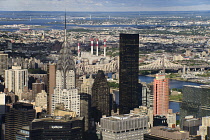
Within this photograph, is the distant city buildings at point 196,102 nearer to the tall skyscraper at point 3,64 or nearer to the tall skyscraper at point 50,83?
the tall skyscraper at point 50,83

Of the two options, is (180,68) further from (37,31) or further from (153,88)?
(37,31)

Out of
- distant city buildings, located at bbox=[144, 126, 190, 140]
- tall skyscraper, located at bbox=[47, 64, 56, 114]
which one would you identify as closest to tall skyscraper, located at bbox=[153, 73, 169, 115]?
tall skyscraper, located at bbox=[47, 64, 56, 114]

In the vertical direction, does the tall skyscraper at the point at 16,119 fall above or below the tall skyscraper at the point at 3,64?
below

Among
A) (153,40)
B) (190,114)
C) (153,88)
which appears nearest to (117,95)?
(153,88)

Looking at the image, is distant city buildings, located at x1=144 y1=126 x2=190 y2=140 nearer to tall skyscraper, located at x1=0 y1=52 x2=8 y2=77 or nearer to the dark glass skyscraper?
the dark glass skyscraper

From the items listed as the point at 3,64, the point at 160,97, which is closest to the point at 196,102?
the point at 160,97

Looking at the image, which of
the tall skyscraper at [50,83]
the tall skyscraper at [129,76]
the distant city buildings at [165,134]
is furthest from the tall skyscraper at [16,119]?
the distant city buildings at [165,134]
